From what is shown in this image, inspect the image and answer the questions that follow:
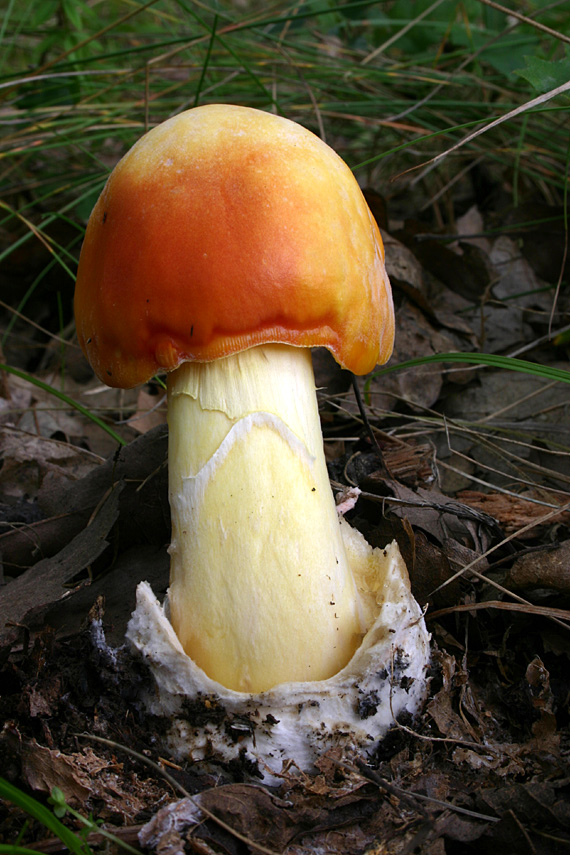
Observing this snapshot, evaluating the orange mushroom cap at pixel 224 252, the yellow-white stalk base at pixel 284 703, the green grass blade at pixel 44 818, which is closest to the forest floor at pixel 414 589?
the yellow-white stalk base at pixel 284 703

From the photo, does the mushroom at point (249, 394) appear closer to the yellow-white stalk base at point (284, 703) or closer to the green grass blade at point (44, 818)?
the yellow-white stalk base at point (284, 703)

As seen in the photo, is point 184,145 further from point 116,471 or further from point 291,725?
point 291,725

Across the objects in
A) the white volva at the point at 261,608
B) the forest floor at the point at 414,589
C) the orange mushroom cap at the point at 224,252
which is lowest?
the forest floor at the point at 414,589

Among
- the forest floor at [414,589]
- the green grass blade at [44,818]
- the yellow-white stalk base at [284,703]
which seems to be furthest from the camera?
the yellow-white stalk base at [284,703]

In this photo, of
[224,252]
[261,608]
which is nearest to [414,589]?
[261,608]

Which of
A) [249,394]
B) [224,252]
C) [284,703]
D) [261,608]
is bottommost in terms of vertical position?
[284,703]

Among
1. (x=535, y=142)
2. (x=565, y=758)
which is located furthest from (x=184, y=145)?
(x=535, y=142)

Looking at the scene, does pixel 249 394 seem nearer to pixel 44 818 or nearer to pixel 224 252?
pixel 224 252
